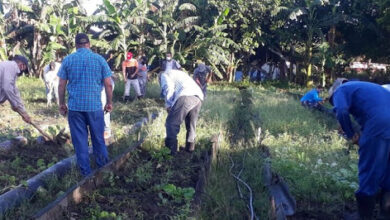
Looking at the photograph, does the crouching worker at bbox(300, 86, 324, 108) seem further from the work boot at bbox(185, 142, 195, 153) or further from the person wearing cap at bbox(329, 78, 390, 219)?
the person wearing cap at bbox(329, 78, 390, 219)

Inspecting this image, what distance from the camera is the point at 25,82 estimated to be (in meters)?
19.8

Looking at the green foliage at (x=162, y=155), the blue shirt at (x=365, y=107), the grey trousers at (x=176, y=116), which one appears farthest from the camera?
the grey trousers at (x=176, y=116)

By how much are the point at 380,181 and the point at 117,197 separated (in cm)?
271

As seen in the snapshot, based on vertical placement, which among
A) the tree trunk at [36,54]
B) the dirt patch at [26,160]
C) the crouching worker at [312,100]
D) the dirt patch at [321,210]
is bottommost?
the dirt patch at [321,210]

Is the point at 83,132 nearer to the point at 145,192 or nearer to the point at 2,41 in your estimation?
the point at 145,192

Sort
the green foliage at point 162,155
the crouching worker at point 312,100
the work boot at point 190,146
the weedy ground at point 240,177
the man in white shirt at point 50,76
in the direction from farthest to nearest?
the crouching worker at point 312,100, the man in white shirt at point 50,76, the work boot at point 190,146, the green foliage at point 162,155, the weedy ground at point 240,177

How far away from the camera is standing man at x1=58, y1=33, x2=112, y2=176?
5227 mm

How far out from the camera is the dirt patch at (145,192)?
13.3 feet

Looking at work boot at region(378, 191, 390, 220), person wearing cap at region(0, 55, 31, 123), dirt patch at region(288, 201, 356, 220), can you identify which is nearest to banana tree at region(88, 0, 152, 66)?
person wearing cap at region(0, 55, 31, 123)

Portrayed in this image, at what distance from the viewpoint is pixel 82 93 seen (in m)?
5.24

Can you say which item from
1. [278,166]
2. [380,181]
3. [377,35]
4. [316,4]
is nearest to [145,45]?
[316,4]

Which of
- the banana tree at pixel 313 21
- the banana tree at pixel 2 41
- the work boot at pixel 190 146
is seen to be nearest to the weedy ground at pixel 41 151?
the work boot at pixel 190 146

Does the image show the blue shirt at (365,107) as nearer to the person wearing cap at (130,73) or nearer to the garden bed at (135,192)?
the garden bed at (135,192)

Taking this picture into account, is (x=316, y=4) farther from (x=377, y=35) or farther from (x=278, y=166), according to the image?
(x=278, y=166)
